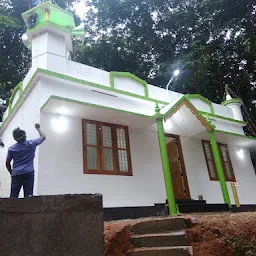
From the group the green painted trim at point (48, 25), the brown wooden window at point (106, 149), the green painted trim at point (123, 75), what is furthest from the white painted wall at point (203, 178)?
the green painted trim at point (48, 25)

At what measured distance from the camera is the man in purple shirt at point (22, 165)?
15.6 ft

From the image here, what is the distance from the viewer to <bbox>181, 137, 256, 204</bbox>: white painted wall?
10.7m

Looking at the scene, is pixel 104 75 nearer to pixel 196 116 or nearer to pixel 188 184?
pixel 196 116

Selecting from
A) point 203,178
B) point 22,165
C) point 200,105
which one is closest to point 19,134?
point 22,165

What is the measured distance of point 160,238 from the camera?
442 centimetres

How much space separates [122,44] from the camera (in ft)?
74.8

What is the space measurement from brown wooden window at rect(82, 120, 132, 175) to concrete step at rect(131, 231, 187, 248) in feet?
12.4

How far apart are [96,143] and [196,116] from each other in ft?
12.4

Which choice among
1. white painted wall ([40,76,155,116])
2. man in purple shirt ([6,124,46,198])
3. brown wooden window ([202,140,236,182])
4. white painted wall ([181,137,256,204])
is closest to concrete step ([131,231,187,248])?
man in purple shirt ([6,124,46,198])

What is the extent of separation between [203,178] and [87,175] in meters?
5.22

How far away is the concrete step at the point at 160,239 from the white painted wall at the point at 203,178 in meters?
6.22

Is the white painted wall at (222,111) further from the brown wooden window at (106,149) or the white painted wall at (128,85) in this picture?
the brown wooden window at (106,149)

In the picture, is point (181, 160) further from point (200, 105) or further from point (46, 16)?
point (46, 16)

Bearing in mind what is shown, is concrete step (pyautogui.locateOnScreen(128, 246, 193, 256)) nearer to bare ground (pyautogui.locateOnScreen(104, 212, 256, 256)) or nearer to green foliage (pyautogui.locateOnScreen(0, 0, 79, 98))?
bare ground (pyautogui.locateOnScreen(104, 212, 256, 256))
